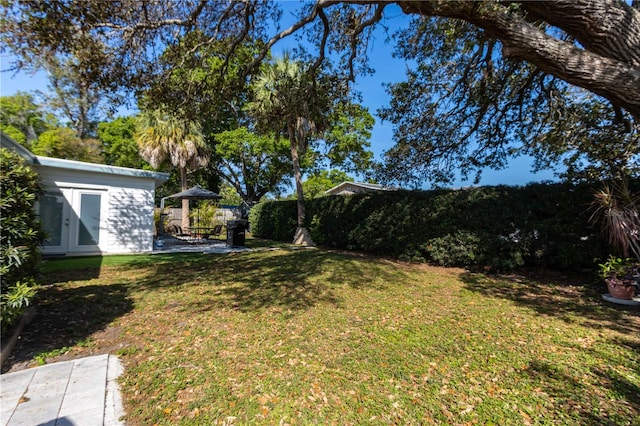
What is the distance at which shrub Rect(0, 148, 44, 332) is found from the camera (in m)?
2.86

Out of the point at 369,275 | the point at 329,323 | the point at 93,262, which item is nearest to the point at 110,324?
the point at 329,323

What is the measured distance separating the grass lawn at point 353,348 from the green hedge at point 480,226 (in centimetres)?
117

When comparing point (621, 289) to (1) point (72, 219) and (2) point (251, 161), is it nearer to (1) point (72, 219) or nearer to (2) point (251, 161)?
(1) point (72, 219)

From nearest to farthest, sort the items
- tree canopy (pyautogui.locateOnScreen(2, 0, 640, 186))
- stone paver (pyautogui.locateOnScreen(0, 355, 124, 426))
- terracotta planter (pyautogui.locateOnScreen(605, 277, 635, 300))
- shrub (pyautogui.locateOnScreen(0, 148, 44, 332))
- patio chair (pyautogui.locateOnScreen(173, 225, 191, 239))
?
1. stone paver (pyautogui.locateOnScreen(0, 355, 124, 426))
2. shrub (pyautogui.locateOnScreen(0, 148, 44, 332))
3. tree canopy (pyautogui.locateOnScreen(2, 0, 640, 186))
4. terracotta planter (pyautogui.locateOnScreen(605, 277, 635, 300))
5. patio chair (pyautogui.locateOnScreen(173, 225, 191, 239))

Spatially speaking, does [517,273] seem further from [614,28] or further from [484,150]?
[614,28]

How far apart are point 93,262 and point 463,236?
34.1 feet

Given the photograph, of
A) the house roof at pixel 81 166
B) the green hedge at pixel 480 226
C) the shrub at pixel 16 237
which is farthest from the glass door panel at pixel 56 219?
the green hedge at pixel 480 226

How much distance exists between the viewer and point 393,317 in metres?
4.19

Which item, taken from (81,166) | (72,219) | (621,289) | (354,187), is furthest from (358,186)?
(621,289)

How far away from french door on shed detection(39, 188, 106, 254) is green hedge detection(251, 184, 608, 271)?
8.53m

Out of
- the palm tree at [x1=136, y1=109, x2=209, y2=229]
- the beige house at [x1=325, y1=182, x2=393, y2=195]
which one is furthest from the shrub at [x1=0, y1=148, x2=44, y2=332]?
the beige house at [x1=325, y1=182, x2=393, y2=195]

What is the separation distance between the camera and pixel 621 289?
4902 millimetres

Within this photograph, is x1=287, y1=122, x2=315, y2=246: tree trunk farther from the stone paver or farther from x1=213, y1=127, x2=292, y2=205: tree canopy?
the stone paver

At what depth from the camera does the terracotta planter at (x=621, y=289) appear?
4.86m
